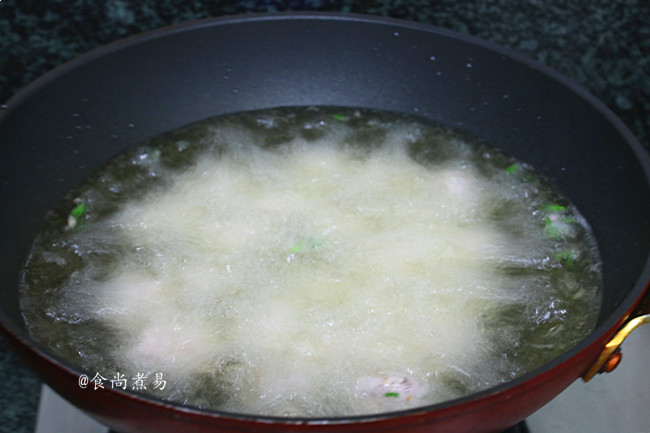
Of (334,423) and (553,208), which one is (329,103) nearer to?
(553,208)

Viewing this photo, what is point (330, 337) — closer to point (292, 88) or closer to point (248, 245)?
point (248, 245)

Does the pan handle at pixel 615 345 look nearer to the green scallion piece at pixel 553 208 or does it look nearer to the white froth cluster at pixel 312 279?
the white froth cluster at pixel 312 279

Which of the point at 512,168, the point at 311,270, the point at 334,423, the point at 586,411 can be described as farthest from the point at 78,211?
the point at 586,411

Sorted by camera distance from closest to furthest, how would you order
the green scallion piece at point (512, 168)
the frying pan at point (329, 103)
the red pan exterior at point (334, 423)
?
the red pan exterior at point (334, 423), the frying pan at point (329, 103), the green scallion piece at point (512, 168)

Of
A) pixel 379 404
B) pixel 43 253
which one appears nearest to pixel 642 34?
pixel 379 404

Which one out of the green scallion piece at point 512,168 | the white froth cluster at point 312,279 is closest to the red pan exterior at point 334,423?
the white froth cluster at point 312,279

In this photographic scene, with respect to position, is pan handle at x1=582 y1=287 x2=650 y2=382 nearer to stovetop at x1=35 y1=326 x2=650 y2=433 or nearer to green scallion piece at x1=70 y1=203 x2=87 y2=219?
stovetop at x1=35 y1=326 x2=650 y2=433

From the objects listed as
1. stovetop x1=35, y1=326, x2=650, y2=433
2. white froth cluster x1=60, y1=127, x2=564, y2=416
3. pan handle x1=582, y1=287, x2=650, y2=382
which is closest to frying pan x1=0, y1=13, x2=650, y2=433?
pan handle x1=582, y1=287, x2=650, y2=382

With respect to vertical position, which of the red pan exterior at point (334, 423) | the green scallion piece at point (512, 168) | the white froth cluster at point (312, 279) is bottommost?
the red pan exterior at point (334, 423)
